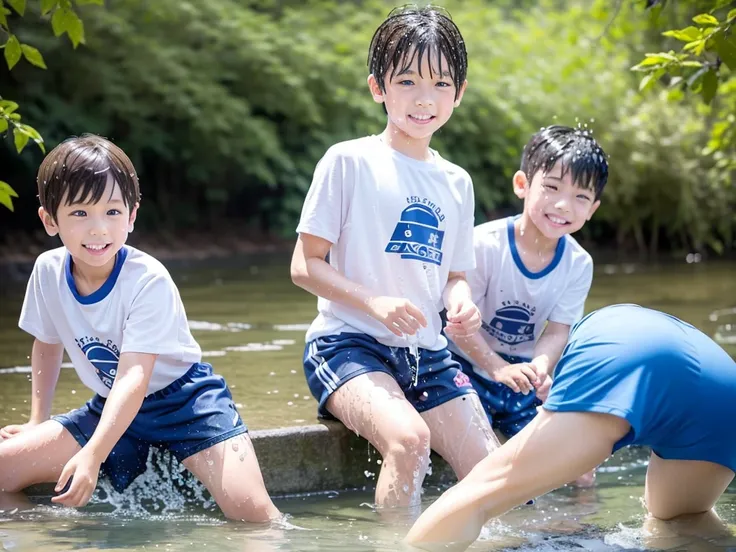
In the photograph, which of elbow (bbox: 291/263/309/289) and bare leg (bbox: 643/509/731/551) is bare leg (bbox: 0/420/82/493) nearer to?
elbow (bbox: 291/263/309/289)

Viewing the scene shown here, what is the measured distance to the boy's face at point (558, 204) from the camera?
15.1 feet

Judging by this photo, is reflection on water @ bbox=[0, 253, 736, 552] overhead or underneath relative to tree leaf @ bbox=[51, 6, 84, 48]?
underneath

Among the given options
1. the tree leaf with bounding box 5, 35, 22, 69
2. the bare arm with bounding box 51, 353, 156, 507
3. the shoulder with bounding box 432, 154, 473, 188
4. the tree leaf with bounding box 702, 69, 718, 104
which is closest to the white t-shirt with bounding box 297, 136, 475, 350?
the shoulder with bounding box 432, 154, 473, 188

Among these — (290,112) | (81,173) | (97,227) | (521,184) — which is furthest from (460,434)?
(290,112)

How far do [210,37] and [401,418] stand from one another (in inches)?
444

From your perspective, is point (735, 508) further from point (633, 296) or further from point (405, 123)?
point (633, 296)

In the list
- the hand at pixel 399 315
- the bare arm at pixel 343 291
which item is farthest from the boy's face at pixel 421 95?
the hand at pixel 399 315

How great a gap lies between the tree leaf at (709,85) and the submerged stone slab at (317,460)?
1.95 m

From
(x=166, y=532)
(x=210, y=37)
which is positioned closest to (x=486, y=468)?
(x=166, y=532)

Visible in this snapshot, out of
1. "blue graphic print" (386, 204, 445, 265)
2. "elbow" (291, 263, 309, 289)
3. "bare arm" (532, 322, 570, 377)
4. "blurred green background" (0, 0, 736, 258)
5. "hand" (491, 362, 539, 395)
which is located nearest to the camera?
"elbow" (291, 263, 309, 289)

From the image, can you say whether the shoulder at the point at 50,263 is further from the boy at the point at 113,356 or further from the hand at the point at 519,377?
the hand at the point at 519,377

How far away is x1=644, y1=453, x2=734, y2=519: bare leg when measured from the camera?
10.8 ft

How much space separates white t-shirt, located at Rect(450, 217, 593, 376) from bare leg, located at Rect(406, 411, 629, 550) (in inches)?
58.8

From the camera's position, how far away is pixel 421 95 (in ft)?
13.8
